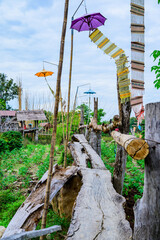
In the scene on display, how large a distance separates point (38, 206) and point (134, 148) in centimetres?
160

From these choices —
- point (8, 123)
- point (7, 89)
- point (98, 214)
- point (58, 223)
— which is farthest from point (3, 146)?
point (7, 89)

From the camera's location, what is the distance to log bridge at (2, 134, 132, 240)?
1.57 meters

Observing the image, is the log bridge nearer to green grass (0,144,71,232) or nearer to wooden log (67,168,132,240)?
wooden log (67,168,132,240)

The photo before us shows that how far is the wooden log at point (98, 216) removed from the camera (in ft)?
5.04

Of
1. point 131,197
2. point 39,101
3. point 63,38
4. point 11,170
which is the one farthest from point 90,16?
point 39,101

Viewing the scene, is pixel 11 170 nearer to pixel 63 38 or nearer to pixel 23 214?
pixel 23 214

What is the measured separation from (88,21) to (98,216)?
3444 millimetres

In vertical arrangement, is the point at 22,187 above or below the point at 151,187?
below

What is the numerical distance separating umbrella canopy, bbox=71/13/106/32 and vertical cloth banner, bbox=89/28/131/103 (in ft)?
1.36

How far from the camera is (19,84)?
88.2ft

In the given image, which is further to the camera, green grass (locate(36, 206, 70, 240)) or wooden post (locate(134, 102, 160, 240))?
green grass (locate(36, 206, 70, 240))

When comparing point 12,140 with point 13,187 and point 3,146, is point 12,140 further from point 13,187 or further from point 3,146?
point 13,187

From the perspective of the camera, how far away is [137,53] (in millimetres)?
2836

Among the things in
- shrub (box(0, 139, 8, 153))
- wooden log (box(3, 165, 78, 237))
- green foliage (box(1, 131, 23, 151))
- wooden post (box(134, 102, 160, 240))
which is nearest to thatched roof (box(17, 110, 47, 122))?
green foliage (box(1, 131, 23, 151))
